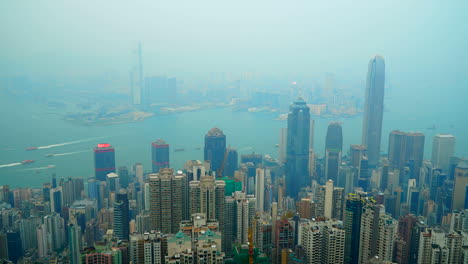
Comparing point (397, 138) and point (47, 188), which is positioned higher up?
point (397, 138)

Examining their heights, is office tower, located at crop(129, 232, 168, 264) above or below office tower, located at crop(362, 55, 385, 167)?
below

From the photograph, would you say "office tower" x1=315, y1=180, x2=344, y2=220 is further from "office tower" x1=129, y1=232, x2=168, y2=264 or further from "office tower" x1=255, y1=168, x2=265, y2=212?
"office tower" x1=129, y1=232, x2=168, y2=264

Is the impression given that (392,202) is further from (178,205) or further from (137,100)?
(137,100)

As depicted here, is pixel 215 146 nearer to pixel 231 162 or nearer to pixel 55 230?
pixel 231 162

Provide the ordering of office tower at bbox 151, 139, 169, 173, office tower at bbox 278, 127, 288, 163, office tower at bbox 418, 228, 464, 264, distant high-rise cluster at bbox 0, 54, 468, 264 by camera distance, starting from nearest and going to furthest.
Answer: office tower at bbox 418, 228, 464, 264 → distant high-rise cluster at bbox 0, 54, 468, 264 → office tower at bbox 151, 139, 169, 173 → office tower at bbox 278, 127, 288, 163

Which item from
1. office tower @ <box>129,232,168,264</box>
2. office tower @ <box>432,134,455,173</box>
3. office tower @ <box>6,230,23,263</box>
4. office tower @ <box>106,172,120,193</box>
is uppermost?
office tower @ <box>432,134,455,173</box>

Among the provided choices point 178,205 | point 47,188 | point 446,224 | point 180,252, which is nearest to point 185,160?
point 178,205

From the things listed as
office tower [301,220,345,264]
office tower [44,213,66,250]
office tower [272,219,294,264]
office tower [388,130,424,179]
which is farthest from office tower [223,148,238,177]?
office tower [388,130,424,179]
